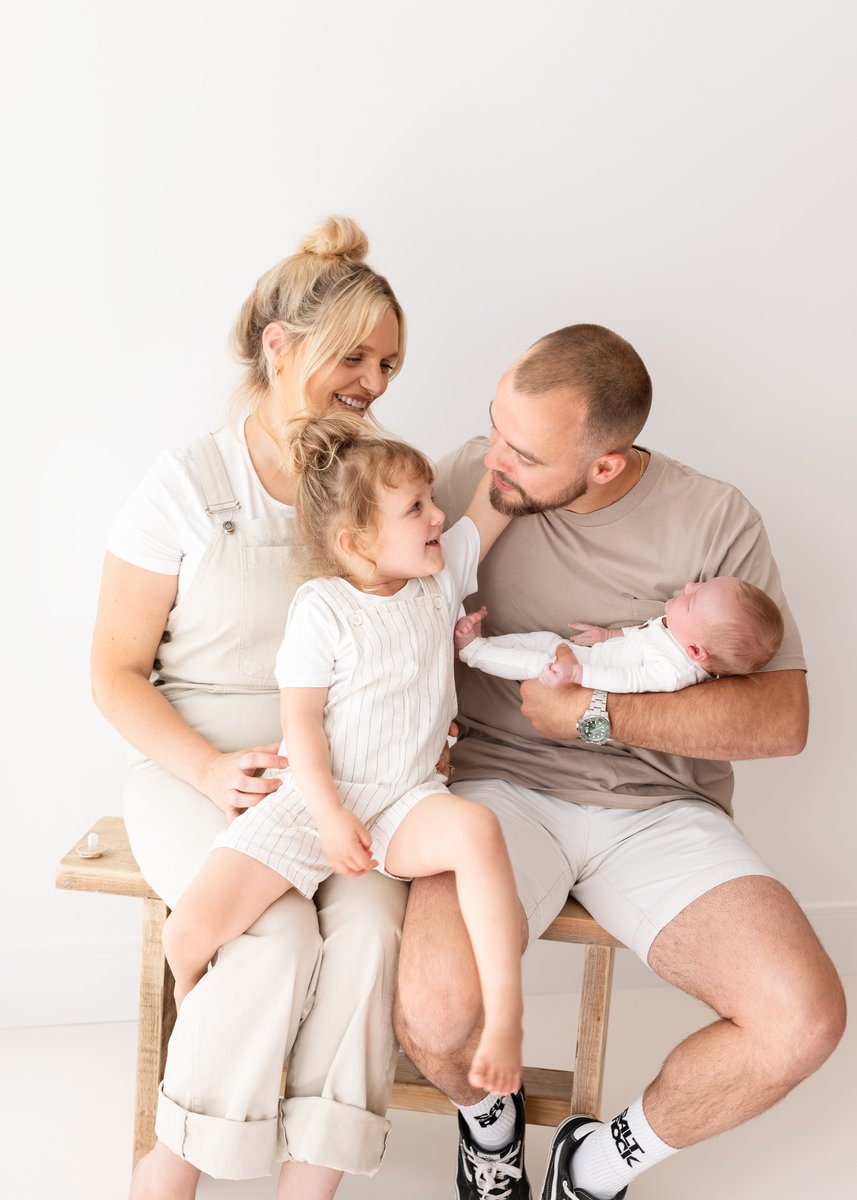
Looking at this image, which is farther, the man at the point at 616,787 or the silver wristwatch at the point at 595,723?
the silver wristwatch at the point at 595,723

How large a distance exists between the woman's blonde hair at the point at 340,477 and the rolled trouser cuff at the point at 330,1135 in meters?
0.89

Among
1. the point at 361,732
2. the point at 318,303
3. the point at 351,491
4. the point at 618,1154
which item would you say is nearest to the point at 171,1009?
the point at 361,732

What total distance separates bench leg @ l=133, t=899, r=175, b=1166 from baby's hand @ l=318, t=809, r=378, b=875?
51cm

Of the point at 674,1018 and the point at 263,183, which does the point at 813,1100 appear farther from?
the point at 263,183

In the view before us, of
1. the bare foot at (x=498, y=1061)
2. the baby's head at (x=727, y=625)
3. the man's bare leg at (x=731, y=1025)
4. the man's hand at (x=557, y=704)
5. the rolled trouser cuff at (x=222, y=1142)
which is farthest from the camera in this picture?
the man's hand at (x=557, y=704)

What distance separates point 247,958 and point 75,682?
1094mm

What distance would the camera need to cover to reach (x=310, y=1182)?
1.88m

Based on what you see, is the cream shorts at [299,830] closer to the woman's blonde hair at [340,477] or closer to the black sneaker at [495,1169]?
the woman's blonde hair at [340,477]

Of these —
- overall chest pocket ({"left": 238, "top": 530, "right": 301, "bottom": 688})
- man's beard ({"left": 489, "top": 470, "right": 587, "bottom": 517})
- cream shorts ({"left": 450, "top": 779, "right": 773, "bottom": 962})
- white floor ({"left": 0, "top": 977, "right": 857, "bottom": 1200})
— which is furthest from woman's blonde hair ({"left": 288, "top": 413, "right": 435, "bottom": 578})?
white floor ({"left": 0, "top": 977, "right": 857, "bottom": 1200})

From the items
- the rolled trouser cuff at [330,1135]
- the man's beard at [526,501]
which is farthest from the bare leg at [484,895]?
the man's beard at [526,501]

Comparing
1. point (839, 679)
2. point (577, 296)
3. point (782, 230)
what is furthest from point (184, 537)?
point (839, 679)

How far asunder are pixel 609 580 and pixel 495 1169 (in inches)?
45.0

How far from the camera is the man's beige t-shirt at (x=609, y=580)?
233 centimetres

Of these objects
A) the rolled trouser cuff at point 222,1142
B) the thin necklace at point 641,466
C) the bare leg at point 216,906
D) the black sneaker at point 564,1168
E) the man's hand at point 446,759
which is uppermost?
the thin necklace at point 641,466
